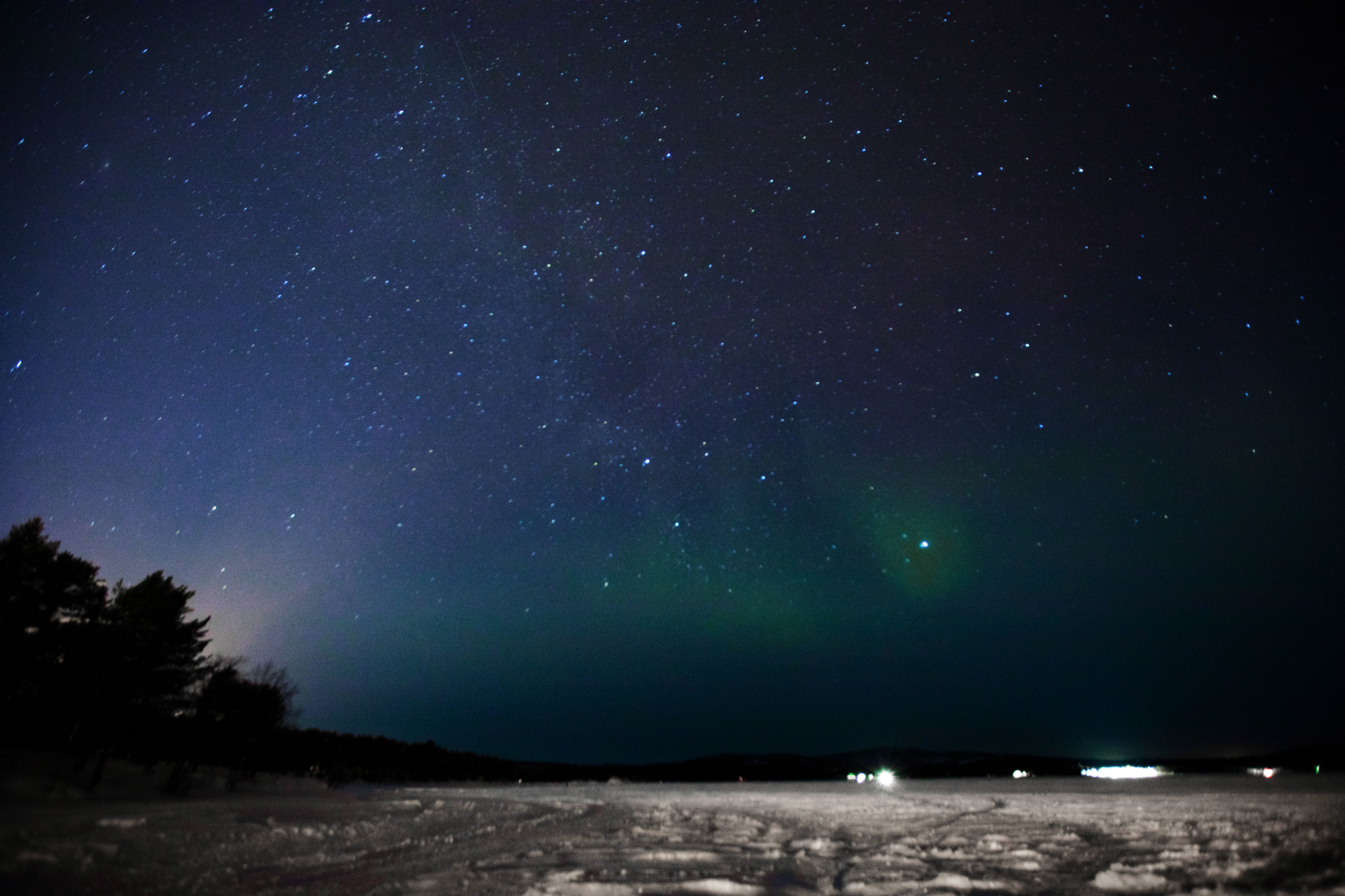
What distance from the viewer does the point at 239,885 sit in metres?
8.12

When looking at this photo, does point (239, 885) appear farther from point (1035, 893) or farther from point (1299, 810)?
point (1299, 810)

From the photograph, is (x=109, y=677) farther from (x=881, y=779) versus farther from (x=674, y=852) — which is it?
(x=881, y=779)

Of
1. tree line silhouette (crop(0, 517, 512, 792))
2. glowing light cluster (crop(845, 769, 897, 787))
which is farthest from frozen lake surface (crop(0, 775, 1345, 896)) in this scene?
glowing light cluster (crop(845, 769, 897, 787))

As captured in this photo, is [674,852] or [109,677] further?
[109,677]

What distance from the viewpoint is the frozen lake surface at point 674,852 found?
8094mm

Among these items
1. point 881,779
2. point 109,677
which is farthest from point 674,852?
point 881,779

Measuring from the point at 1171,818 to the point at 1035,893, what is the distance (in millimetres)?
13145

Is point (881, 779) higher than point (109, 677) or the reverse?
the reverse

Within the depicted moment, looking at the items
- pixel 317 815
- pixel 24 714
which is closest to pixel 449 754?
pixel 24 714

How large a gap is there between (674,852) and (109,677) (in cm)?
2849

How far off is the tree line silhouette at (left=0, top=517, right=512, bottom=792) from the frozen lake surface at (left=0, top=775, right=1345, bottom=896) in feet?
25.2

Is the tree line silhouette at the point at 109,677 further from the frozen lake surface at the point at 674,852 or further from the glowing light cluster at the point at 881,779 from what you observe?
the glowing light cluster at the point at 881,779

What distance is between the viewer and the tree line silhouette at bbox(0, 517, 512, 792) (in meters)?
27.0

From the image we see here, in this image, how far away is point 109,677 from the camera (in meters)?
26.8
